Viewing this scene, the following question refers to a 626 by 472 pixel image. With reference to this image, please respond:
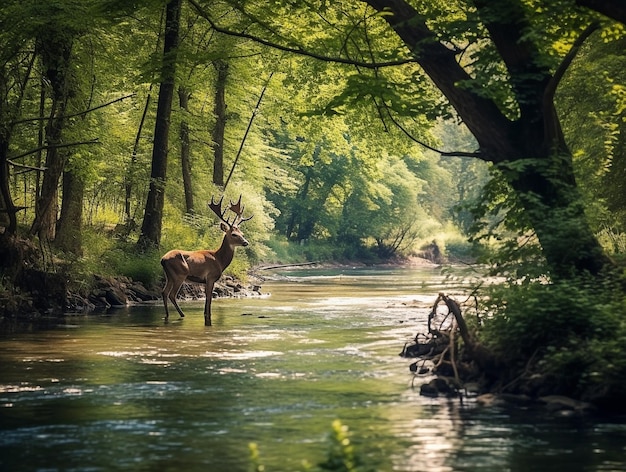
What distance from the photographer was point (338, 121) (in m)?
40.9

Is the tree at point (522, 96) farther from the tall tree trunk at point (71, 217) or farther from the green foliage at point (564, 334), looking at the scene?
the tall tree trunk at point (71, 217)

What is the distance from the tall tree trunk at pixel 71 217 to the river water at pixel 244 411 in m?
8.06

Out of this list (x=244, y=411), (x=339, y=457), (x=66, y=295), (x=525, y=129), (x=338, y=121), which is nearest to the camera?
(x=339, y=457)

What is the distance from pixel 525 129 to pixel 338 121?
25117 millimetres

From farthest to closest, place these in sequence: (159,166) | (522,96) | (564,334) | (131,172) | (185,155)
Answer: (185,155) → (131,172) → (159,166) → (522,96) → (564,334)

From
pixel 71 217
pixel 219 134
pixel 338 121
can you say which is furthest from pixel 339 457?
pixel 219 134

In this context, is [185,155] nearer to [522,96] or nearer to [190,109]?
[190,109]

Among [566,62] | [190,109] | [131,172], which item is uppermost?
[190,109]

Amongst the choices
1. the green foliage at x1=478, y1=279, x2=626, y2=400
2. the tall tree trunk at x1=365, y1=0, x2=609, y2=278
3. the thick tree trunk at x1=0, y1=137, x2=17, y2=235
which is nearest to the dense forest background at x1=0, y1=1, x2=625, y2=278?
the thick tree trunk at x1=0, y1=137, x2=17, y2=235

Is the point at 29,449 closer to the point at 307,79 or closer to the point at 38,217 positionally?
the point at 38,217

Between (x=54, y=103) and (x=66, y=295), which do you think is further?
(x=66, y=295)

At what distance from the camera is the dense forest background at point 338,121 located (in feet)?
48.1

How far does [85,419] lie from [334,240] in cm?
6440

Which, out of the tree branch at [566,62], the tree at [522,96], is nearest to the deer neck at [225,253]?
the tree at [522,96]
